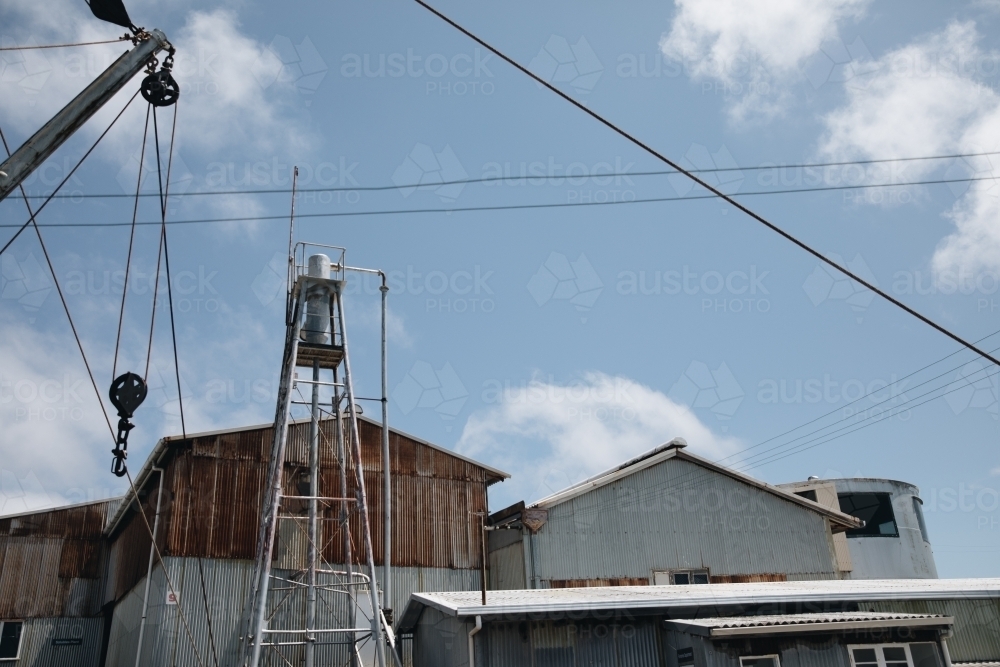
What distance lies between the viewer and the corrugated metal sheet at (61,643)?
27969 millimetres

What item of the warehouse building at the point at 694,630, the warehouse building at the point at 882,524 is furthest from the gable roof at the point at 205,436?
the warehouse building at the point at 882,524

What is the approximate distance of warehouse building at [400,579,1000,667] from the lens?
1471cm

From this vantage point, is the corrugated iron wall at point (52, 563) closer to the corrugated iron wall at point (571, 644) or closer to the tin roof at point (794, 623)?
the corrugated iron wall at point (571, 644)

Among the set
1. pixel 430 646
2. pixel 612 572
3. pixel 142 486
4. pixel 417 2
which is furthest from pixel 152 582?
pixel 417 2

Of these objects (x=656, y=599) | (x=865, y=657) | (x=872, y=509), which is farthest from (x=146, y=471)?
(x=872, y=509)

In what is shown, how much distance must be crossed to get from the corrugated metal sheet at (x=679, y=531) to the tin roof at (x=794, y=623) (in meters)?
9.54

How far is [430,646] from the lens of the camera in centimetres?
1808

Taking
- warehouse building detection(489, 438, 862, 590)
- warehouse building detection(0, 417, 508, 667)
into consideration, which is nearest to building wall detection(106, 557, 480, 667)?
warehouse building detection(0, 417, 508, 667)

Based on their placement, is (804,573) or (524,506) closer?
(524,506)

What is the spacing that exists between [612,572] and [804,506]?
8.07 meters

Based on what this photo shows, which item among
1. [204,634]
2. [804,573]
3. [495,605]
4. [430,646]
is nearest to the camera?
[495,605]

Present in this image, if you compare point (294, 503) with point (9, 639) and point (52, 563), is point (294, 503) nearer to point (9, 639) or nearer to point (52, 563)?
point (52, 563)

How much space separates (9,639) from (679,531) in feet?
78.7

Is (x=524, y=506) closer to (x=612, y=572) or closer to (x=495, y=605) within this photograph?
(x=612, y=572)
